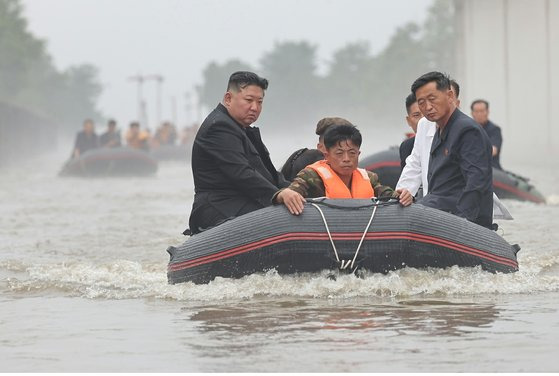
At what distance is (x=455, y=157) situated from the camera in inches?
377

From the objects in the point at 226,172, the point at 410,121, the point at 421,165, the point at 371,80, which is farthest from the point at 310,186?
the point at 371,80

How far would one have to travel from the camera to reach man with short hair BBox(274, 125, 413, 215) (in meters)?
9.08

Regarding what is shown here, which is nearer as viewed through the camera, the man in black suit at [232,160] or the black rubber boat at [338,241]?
the black rubber boat at [338,241]

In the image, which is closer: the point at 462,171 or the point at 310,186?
the point at 310,186

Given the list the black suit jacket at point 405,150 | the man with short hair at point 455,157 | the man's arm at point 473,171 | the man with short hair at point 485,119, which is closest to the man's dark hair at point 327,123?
the man with short hair at point 455,157

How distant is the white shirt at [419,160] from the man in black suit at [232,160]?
110 cm

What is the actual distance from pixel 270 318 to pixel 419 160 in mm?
2706

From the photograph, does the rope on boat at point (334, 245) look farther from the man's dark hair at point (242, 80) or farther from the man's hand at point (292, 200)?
the man's dark hair at point (242, 80)

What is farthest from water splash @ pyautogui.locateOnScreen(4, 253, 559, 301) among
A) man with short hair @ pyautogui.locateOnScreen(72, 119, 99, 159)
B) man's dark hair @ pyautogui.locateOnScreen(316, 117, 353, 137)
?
man with short hair @ pyautogui.locateOnScreen(72, 119, 99, 159)

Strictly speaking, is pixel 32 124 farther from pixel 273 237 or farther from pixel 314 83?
pixel 314 83

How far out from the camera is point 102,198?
25.4 meters

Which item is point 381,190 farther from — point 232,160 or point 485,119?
point 485,119

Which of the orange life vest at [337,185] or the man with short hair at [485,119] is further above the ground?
the man with short hair at [485,119]

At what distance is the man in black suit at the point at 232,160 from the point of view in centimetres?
946
